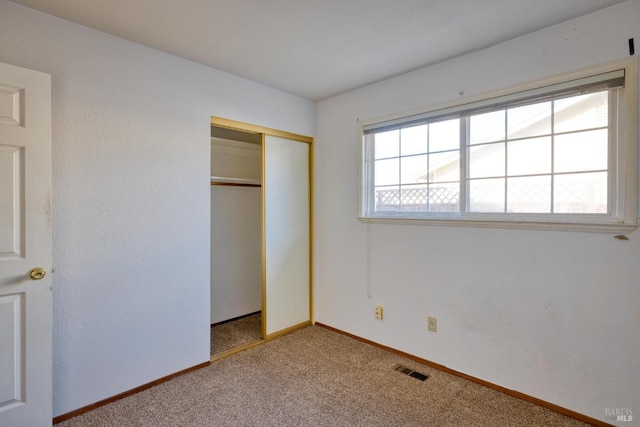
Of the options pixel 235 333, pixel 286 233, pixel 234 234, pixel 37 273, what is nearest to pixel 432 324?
pixel 286 233

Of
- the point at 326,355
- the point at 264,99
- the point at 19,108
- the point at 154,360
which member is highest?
the point at 264,99

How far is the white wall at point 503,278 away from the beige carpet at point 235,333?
0.90 m

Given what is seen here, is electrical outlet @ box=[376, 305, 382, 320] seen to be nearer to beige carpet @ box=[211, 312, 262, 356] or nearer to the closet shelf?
beige carpet @ box=[211, 312, 262, 356]

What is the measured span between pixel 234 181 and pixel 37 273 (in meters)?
2.05

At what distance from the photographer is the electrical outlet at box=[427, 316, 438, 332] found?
257 cm

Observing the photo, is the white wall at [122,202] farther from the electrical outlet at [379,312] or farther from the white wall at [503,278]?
the electrical outlet at [379,312]

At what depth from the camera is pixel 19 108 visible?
1.69m

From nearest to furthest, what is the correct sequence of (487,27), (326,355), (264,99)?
1. (487,27)
2. (326,355)
3. (264,99)

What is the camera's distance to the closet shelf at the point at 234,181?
11.3ft

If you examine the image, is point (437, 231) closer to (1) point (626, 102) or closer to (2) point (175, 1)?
(1) point (626, 102)

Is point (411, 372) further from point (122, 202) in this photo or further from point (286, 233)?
point (122, 202)

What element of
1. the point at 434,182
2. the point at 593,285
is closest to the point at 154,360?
the point at 434,182

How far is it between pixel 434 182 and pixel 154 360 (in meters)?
2.51

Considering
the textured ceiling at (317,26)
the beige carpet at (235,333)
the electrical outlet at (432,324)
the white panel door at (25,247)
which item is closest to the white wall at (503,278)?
the electrical outlet at (432,324)
